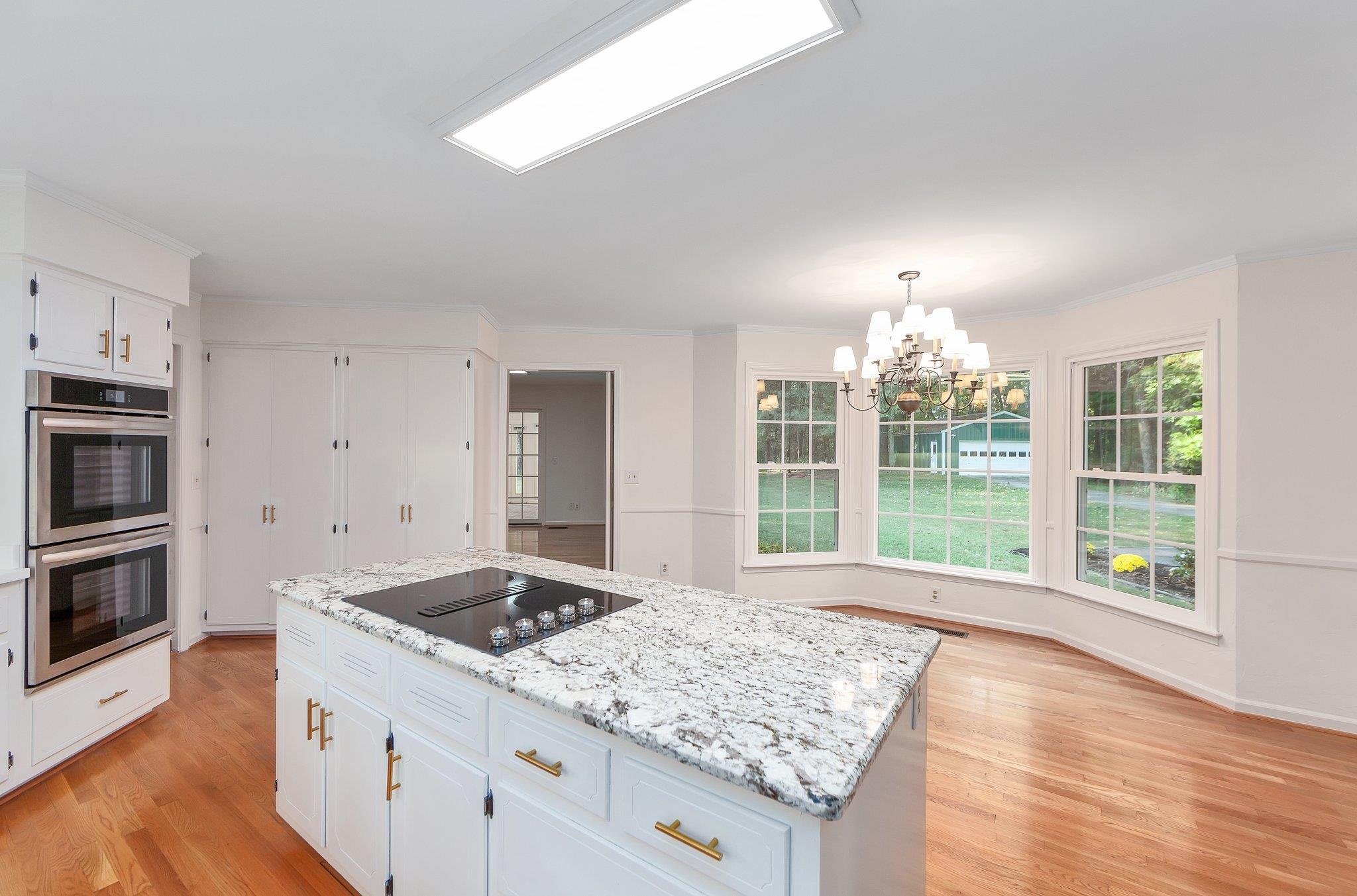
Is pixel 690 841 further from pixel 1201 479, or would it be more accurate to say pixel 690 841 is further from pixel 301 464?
pixel 301 464

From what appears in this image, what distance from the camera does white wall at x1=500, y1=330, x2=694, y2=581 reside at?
16.3ft

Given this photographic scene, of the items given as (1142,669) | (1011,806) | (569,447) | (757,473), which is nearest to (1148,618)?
(1142,669)

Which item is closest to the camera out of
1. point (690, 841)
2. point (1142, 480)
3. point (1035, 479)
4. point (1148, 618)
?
point (690, 841)

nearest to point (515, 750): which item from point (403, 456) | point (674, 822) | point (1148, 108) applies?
point (674, 822)

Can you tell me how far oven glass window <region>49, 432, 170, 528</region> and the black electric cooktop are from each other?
1693mm

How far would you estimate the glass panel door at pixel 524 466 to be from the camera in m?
9.76

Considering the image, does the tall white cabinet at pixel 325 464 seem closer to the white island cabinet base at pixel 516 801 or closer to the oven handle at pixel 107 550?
the oven handle at pixel 107 550

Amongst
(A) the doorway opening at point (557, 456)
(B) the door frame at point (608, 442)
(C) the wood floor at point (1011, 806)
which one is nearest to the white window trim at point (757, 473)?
(B) the door frame at point (608, 442)

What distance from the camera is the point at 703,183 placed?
2.24 m

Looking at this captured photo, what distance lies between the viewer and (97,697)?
101 inches

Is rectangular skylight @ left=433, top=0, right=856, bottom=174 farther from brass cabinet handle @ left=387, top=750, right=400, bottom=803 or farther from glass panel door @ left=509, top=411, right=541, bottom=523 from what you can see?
glass panel door @ left=509, top=411, right=541, bottom=523

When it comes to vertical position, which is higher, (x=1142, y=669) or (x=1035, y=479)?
(x=1035, y=479)

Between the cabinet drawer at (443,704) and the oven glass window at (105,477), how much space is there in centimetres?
206

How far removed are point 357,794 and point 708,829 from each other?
133cm
